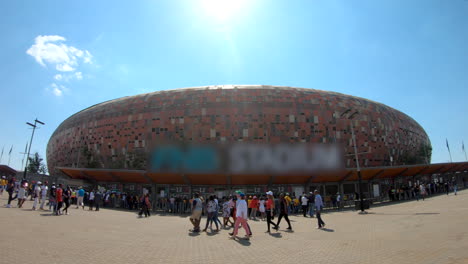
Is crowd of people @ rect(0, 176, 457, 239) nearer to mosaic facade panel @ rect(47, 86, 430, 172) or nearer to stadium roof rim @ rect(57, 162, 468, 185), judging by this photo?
stadium roof rim @ rect(57, 162, 468, 185)

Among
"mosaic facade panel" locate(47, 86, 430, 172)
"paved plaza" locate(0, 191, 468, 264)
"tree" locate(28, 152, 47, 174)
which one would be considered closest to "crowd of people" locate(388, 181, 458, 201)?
"mosaic facade panel" locate(47, 86, 430, 172)

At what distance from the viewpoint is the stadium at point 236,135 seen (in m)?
26.1

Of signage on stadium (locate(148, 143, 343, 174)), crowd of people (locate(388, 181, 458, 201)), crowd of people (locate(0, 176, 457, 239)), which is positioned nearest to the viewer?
crowd of people (locate(0, 176, 457, 239))

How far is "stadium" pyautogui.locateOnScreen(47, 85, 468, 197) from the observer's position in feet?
85.7

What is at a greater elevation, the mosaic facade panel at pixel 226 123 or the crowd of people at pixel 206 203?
the mosaic facade panel at pixel 226 123

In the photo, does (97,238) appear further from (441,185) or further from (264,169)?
(441,185)

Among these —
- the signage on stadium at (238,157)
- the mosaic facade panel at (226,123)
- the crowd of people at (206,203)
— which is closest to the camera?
the crowd of people at (206,203)

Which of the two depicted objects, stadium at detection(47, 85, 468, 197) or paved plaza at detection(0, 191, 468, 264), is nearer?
paved plaza at detection(0, 191, 468, 264)

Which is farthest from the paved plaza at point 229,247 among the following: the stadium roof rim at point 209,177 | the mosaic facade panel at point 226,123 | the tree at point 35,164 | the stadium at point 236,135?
the tree at point 35,164

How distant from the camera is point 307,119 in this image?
31.1m

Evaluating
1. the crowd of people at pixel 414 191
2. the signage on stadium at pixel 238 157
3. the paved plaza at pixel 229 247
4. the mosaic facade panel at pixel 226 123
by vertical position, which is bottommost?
the paved plaza at pixel 229 247

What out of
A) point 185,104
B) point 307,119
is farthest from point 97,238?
point 307,119

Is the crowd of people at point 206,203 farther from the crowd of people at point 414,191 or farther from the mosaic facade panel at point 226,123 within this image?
the mosaic facade panel at point 226,123

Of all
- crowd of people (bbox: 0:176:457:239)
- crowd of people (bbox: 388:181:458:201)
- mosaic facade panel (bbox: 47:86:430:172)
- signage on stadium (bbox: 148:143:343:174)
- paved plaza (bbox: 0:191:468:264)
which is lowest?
paved plaza (bbox: 0:191:468:264)
